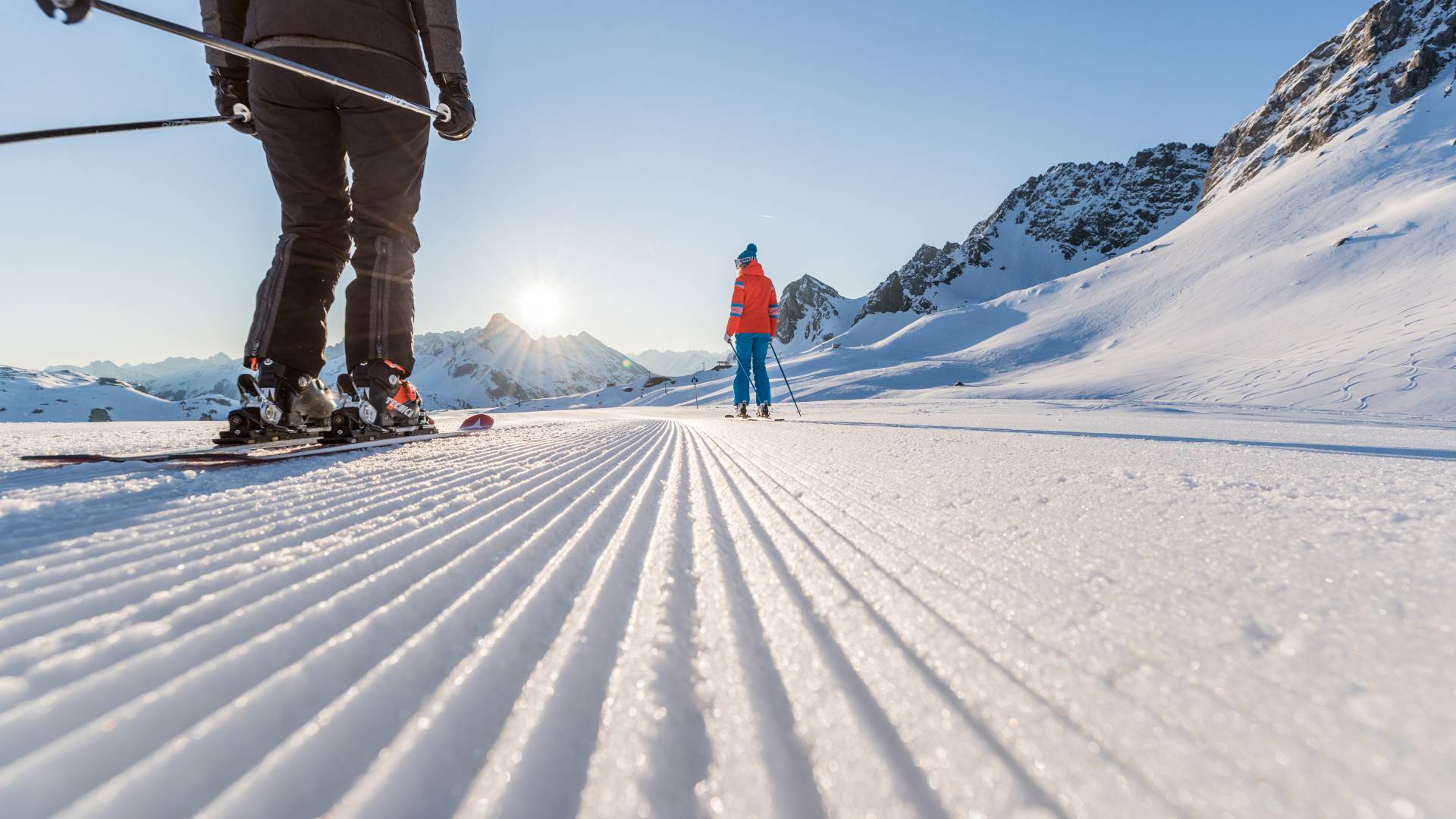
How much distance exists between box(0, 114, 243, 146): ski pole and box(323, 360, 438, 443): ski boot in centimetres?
112

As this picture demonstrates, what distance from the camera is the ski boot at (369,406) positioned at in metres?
1.86

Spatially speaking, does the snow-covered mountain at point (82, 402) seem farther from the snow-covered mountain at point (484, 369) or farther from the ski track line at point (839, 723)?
the snow-covered mountain at point (484, 369)

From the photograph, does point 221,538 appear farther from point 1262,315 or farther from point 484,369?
point 484,369

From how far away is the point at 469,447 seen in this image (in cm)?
183

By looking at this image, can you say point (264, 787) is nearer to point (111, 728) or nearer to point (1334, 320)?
point (111, 728)

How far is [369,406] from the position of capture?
6.60 feet

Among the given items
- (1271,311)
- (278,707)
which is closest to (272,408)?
(278,707)

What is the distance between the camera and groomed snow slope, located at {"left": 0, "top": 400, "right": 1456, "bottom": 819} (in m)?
0.28

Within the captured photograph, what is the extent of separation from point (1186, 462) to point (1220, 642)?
1022 millimetres

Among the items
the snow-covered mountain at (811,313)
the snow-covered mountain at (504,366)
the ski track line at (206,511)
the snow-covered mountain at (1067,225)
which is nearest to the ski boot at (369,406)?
the ski track line at (206,511)

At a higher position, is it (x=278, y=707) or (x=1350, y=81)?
(x=1350, y=81)

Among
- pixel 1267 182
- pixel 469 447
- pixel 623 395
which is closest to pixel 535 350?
pixel 623 395

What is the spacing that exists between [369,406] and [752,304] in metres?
4.34

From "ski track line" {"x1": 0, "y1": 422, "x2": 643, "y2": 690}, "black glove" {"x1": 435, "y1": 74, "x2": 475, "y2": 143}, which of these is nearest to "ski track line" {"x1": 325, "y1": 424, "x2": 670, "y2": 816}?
"ski track line" {"x1": 0, "y1": 422, "x2": 643, "y2": 690}
